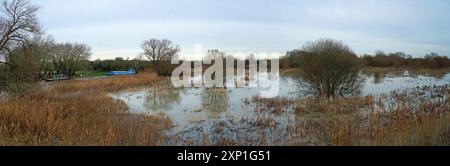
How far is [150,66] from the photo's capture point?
202 feet

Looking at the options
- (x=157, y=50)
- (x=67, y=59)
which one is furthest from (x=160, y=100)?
(x=157, y=50)

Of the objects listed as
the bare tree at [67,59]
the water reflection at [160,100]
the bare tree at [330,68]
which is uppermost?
the bare tree at [67,59]

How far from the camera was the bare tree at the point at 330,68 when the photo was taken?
1620 cm

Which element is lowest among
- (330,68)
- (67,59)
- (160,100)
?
(160,100)

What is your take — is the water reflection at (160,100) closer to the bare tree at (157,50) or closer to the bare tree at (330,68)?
the bare tree at (330,68)

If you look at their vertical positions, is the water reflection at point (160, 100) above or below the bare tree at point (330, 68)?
below

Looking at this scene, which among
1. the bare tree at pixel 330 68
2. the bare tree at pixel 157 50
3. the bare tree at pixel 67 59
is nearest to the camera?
the bare tree at pixel 330 68

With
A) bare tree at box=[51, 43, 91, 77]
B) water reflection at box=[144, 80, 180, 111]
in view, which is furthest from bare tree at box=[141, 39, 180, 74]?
water reflection at box=[144, 80, 180, 111]

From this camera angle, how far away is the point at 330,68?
1638 cm

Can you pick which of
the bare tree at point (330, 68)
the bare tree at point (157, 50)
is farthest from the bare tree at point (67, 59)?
the bare tree at point (330, 68)

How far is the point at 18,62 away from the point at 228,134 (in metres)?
17.0

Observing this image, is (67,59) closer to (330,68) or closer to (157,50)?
(157,50)

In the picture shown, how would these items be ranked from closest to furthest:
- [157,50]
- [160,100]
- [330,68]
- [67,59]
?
[330,68] < [160,100] < [67,59] < [157,50]

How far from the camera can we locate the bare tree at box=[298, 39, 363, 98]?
1620cm
